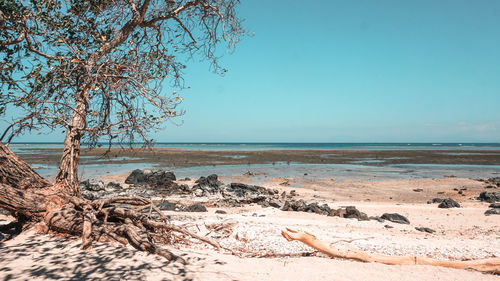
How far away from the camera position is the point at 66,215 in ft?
19.4

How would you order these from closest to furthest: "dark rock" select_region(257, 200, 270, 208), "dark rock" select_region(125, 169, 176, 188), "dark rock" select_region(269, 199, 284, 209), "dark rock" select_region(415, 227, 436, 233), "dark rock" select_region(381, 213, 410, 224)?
"dark rock" select_region(415, 227, 436, 233) < "dark rock" select_region(381, 213, 410, 224) < "dark rock" select_region(269, 199, 284, 209) < "dark rock" select_region(257, 200, 270, 208) < "dark rock" select_region(125, 169, 176, 188)

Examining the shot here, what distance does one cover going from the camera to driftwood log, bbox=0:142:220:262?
5.56m

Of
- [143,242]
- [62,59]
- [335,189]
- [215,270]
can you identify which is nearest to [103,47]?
[62,59]

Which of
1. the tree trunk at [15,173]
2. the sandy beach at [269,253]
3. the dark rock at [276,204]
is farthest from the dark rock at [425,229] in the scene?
the tree trunk at [15,173]

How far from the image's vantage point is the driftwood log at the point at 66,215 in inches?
219

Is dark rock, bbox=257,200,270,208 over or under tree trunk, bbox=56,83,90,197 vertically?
under

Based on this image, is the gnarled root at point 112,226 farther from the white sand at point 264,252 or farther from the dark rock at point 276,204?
the dark rock at point 276,204

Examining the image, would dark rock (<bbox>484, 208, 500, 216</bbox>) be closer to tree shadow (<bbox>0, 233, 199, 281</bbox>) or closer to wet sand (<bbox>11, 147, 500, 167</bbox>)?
tree shadow (<bbox>0, 233, 199, 281</bbox>)

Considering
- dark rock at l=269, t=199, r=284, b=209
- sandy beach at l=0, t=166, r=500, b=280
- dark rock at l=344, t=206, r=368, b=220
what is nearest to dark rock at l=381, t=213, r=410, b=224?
sandy beach at l=0, t=166, r=500, b=280

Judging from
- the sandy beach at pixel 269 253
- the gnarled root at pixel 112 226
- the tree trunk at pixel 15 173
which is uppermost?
the tree trunk at pixel 15 173

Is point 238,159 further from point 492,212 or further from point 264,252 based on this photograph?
point 264,252

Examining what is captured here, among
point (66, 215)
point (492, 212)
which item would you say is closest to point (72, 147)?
point (66, 215)

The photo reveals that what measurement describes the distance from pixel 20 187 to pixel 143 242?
2644 millimetres

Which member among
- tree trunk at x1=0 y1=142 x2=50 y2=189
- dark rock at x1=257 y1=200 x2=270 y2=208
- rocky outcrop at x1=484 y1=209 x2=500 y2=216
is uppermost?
tree trunk at x1=0 y1=142 x2=50 y2=189
